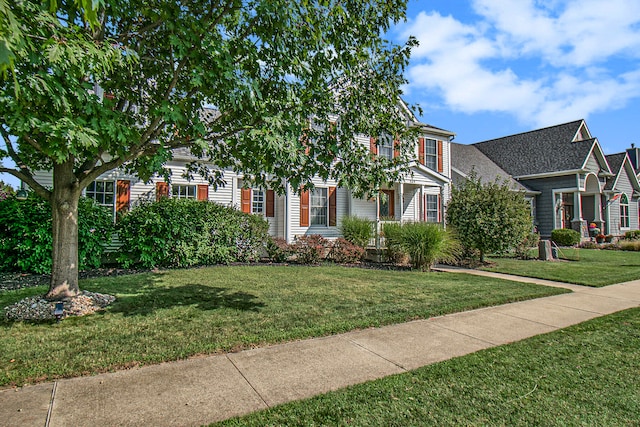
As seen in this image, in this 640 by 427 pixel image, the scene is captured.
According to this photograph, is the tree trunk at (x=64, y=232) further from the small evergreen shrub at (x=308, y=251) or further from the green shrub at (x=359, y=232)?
the green shrub at (x=359, y=232)

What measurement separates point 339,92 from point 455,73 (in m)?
5.29

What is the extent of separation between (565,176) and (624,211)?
7.78m

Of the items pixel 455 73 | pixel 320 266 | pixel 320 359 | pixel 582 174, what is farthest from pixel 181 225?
pixel 582 174

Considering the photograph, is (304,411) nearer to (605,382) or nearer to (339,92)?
(605,382)

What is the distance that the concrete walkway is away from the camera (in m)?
2.59

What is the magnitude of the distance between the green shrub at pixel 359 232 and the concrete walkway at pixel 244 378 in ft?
24.2

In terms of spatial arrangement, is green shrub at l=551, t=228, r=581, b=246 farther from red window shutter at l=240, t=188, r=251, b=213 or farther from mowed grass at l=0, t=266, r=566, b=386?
red window shutter at l=240, t=188, r=251, b=213

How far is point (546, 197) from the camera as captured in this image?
20.8m

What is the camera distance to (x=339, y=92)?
19.4 ft

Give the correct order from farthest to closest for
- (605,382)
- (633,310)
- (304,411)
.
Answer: (633,310) → (605,382) → (304,411)

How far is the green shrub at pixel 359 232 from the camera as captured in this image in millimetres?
12445

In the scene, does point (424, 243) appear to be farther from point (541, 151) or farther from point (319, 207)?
point (541, 151)

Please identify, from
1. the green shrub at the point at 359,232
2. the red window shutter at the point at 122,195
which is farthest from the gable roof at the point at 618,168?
the red window shutter at the point at 122,195

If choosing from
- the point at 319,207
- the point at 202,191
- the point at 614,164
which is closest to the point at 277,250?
the point at 202,191
